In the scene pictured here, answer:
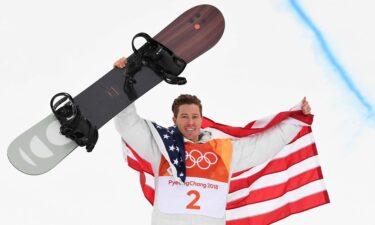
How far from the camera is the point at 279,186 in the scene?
12.8 ft

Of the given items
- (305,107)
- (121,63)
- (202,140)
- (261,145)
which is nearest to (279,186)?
(261,145)

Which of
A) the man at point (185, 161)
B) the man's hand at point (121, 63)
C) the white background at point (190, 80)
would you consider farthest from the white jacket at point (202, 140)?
the white background at point (190, 80)

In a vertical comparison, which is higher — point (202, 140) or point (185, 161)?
point (202, 140)

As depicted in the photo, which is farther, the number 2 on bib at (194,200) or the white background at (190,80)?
the white background at (190,80)

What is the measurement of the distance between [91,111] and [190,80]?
1.76 metres

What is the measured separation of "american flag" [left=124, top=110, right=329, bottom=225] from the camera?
386cm

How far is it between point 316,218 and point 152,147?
1.94 m

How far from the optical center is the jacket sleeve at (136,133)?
3.29 metres

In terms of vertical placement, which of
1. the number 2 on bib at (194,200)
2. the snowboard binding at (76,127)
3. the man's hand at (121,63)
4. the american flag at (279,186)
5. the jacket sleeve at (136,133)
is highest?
the man's hand at (121,63)

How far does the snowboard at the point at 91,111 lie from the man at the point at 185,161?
0.17m

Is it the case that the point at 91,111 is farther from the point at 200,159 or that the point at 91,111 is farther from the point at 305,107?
the point at 305,107

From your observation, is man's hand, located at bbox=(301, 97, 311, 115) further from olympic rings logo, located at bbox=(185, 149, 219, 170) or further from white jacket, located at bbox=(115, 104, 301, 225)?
olympic rings logo, located at bbox=(185, 149, 219, 170)

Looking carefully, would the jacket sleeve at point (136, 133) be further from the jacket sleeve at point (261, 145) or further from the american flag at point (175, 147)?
the jacket sleeve at point (261, 145)

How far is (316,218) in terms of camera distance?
4.84 metres
